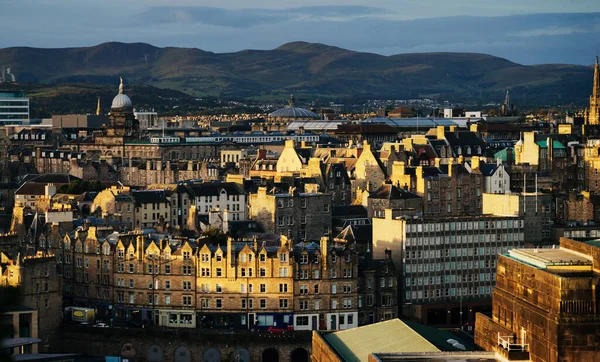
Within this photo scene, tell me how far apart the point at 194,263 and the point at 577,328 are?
143ft

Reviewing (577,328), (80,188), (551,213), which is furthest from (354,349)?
(80,188)

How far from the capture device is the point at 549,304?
56500 millimetres

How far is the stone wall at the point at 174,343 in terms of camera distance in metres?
90.2

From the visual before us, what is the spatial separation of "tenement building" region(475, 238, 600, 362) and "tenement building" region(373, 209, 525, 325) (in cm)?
3682

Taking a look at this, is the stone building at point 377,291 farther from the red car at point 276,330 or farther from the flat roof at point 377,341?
the flat roof at point 377,341

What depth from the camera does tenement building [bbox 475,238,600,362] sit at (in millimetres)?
55562

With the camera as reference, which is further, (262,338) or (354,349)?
(262,338)

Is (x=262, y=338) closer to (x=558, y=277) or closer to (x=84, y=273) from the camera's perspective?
(x=84, y=273)

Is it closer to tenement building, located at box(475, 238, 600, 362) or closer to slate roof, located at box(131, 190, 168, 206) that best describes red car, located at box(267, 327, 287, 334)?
tenement building, located at box(475, 238, 600, 362)

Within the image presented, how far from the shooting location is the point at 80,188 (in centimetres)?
14800

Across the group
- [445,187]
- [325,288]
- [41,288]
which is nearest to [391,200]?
[445,187]

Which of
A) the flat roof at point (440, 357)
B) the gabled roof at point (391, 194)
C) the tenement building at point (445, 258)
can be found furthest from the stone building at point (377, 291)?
the flat roof at point (440, 357)

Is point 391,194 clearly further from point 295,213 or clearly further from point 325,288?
point 325,288

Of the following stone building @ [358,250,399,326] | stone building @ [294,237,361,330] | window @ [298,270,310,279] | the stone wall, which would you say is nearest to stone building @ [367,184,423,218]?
stone building @ [358,250,399,326]
